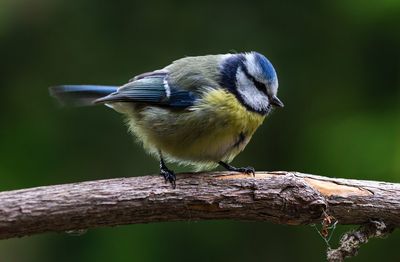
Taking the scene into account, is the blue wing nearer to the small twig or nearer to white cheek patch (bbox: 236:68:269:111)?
white cheek patch (bbox: 236:68:269:111)

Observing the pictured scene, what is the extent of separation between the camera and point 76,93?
9.84 ft

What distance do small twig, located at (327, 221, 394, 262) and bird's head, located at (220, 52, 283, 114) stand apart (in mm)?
653

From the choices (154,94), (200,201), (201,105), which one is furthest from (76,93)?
(200,201)

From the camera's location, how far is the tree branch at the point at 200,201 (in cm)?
214

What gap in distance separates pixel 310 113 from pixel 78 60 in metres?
1.38

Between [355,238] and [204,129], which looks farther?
[204,129]

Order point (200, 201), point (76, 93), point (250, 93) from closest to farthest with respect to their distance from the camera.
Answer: point (200, 201)
point (250, 93)
point (76, 93)

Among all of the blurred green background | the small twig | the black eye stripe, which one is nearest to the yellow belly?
the black eye stripe

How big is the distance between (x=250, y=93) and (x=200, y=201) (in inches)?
23.7

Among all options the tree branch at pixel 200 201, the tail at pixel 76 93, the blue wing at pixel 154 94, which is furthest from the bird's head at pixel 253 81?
the tail at pixel 76 93

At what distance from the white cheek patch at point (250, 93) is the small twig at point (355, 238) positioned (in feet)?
2.16

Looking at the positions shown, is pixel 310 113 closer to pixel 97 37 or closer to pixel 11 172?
pixel 97 37

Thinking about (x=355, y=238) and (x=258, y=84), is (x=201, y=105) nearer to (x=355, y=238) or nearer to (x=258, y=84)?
(x=258, y=84)

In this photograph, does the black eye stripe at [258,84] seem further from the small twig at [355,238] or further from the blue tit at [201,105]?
the small twig at [355,238]
